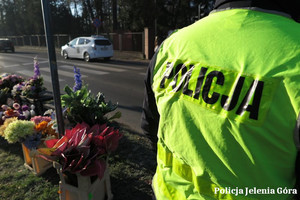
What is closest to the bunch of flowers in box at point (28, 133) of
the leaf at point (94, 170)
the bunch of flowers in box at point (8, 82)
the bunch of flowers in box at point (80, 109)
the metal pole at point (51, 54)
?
the bunch of flowers in box at point (80, 109)

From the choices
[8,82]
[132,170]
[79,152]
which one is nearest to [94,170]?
[79,152]

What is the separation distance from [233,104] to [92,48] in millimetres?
13734

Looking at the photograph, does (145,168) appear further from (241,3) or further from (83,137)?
(241,3)

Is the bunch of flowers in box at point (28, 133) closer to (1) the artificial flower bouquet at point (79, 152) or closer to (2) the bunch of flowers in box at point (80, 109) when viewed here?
(2) the bunch of flowers in box at point (80, 109)

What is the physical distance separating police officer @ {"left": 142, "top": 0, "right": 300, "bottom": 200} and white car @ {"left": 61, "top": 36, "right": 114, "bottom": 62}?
523 inches

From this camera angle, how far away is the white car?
13.7 m

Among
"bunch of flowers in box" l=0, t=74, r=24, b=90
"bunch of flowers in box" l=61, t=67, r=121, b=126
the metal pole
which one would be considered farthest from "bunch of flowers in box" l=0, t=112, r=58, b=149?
"bunch of flowers in box" l=0, t=74, r=24, b=90

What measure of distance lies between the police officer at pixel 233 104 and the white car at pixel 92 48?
43.6 feet

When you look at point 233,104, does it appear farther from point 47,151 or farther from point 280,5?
point 47,151

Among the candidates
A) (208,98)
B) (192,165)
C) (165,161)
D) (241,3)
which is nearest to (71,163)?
(165,161)

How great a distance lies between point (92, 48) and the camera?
44.9 feet

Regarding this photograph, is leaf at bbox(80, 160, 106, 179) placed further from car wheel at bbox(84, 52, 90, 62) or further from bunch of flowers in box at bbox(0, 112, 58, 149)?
car wheel at bbox(84, 52, 90, 62)

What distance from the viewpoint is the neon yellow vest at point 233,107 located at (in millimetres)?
731

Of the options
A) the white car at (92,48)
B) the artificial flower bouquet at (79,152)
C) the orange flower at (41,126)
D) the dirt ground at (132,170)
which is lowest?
the dirt ground at (132,170)
